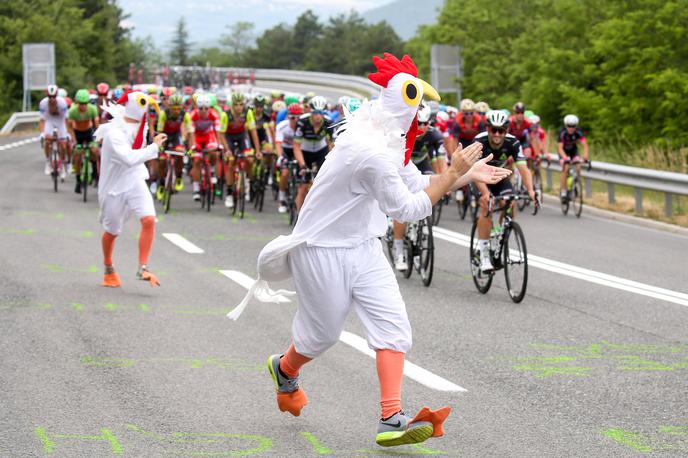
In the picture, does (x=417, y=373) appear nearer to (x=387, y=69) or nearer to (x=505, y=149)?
→ (x=387, y=69)

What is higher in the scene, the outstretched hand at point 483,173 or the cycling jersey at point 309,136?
the cycling jersey at point 309,136

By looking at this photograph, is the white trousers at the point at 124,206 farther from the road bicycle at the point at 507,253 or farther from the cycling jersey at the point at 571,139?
the cycling jersey at the point at 571,139

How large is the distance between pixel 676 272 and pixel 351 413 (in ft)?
26.0

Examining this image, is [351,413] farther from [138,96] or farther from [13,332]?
[138,96]

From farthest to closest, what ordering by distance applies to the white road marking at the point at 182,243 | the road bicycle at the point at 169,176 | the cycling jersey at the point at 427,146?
1. the road bicycle at the point at 169,176
2. the white road marking at the point at 182,243
3. the cycling jersey at the point at 427,146

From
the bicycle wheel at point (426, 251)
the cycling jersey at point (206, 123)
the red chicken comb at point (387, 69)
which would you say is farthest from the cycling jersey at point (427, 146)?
the red chicken comb at point (387, 69)

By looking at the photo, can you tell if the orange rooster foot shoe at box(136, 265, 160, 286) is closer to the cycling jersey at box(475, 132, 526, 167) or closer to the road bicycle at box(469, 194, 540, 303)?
the road bicycle at box(469, 194, 540, 303)

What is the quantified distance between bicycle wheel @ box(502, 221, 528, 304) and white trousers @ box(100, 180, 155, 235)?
343 cm

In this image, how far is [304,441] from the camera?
6.80m

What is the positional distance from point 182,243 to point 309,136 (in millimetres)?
2849

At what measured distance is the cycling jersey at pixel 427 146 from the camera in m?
15.0

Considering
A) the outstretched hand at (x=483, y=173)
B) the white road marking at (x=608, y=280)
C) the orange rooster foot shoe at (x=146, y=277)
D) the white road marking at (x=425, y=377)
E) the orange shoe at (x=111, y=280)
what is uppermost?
the outstretched hand at (x=483, y=173)

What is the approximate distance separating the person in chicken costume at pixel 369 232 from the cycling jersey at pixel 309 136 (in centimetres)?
1152

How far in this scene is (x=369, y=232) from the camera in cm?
679
